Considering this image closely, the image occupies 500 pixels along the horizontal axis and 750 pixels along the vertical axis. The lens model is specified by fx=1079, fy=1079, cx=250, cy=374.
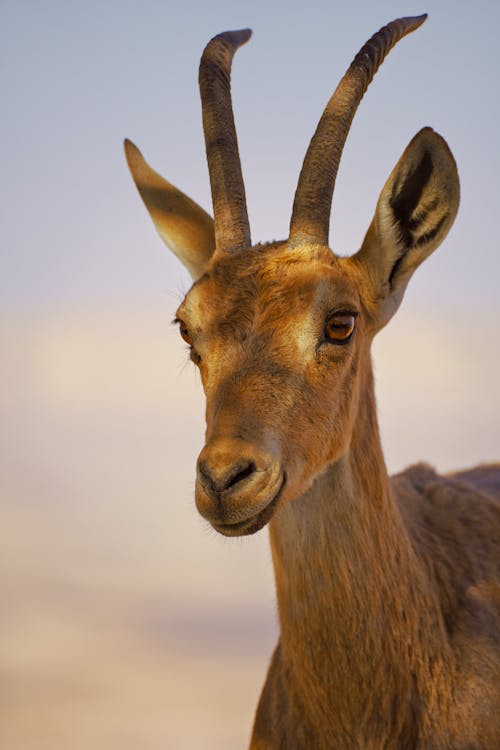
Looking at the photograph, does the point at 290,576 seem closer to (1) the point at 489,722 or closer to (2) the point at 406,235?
(1) the point at 489,722

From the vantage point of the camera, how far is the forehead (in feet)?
19.0

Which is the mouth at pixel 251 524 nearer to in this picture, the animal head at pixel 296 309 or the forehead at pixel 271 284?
the animal head at pixel 296 309

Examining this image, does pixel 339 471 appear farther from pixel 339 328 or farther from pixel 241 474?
pixel 241 474

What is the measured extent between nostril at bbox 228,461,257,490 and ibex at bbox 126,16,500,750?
16 centimetres

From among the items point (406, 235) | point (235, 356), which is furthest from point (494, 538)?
point (235, 356)

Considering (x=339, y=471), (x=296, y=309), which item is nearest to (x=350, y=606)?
(x=339, y=471)

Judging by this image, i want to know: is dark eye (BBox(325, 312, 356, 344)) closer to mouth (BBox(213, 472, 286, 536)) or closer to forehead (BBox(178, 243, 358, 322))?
forehead (BBox(178, 243, 358, 322))

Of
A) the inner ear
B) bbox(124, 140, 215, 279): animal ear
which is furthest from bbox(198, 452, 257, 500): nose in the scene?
bbox(124, 140, 215, 279): animal ear

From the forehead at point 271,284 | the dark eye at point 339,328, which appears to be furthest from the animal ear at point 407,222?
the dark eye at point 339,328

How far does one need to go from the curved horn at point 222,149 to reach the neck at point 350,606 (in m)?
1.45

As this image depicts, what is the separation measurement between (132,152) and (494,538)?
12.3ft

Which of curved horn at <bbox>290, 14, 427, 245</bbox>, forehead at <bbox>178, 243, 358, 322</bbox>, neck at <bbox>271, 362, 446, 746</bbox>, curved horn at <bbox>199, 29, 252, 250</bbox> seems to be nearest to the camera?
forehead at <bbox>178, 243, 358, 322</bbox>

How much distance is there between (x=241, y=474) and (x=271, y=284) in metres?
1.33

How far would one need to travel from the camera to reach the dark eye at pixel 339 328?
579 cm
